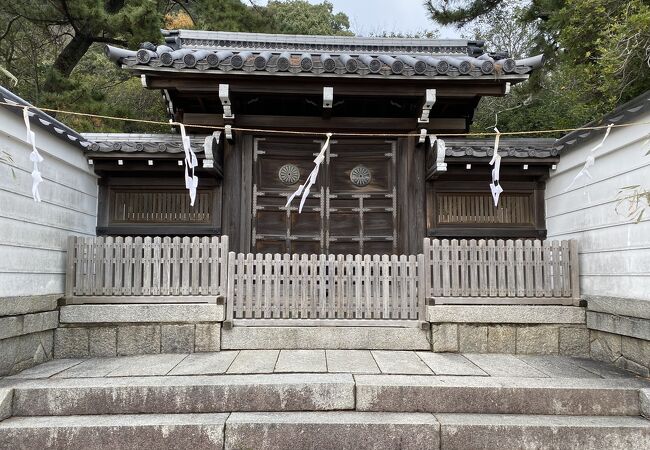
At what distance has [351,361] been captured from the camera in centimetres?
533

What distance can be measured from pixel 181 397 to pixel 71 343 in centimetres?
273

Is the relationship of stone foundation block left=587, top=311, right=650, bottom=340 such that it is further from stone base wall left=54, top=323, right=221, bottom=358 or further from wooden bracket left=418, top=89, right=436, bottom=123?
stone base wall left=54, top=323, right=221, bottom=358

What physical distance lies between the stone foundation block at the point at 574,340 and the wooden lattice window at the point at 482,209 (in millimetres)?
2144

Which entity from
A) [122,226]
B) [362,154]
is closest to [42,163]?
[122,226]

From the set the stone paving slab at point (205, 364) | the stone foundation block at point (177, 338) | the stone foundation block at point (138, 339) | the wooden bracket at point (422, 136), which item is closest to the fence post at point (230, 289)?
the stone paving slab at point (205, 364)

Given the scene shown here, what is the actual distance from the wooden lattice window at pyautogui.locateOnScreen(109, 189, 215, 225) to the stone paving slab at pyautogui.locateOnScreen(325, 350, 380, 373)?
345 cm

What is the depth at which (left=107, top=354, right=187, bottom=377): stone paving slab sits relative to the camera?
4.92 meters

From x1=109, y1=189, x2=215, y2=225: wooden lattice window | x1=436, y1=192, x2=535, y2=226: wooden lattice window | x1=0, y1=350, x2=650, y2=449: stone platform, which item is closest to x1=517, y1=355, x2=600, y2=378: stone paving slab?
x1=0, y1=350, x2=650, y2=449: stone platform

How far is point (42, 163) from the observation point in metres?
5.88

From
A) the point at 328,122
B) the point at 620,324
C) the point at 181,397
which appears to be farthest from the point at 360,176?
the point at 181,397

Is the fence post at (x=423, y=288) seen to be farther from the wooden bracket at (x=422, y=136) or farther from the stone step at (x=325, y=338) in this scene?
the wooden bracket at (x=422, y=136)

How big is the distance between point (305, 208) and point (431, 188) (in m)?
2.40

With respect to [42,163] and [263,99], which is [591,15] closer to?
[263,99]

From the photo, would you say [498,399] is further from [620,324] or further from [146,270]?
[146,270]
